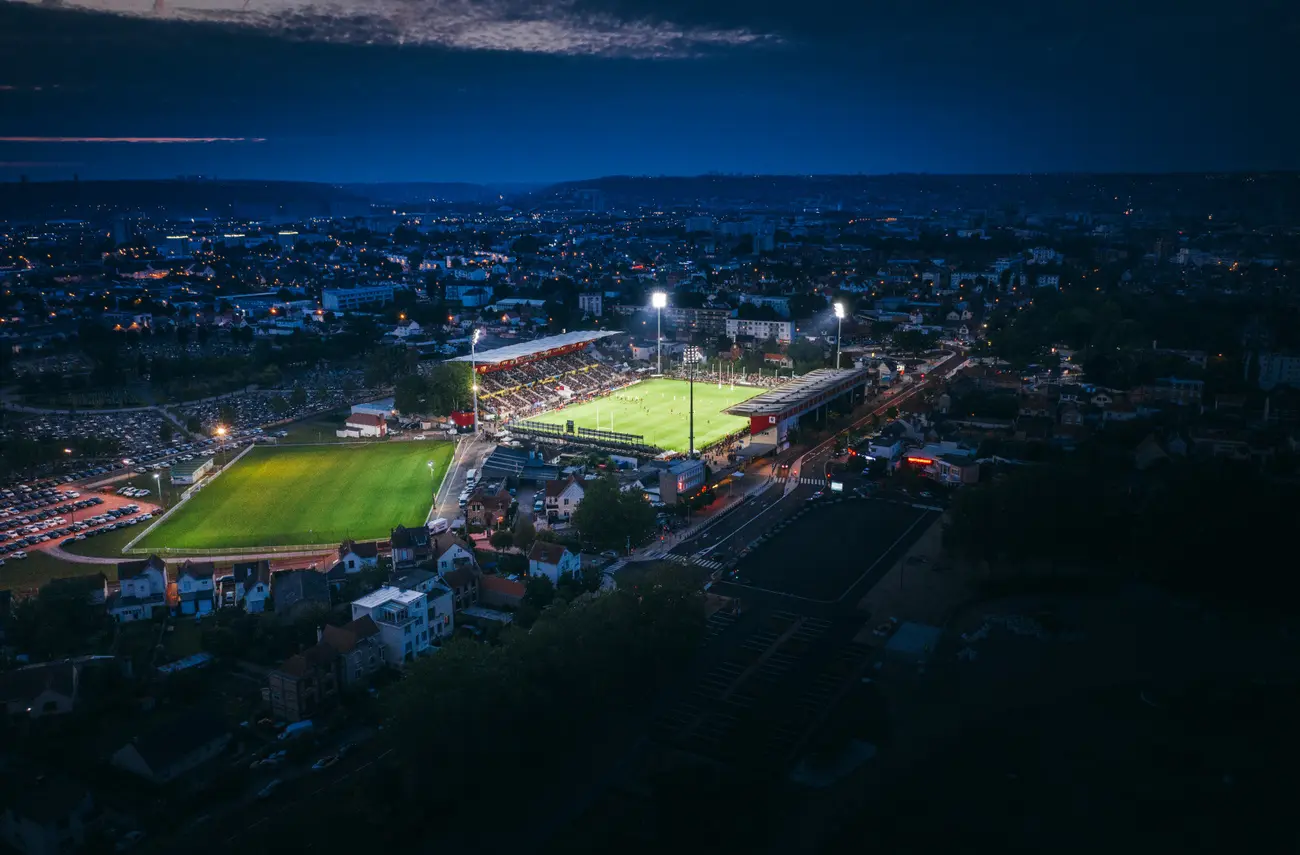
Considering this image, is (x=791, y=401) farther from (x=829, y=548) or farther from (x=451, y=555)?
(x=451, y=555)

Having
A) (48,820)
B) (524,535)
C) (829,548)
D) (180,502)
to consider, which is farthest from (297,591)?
(829,548)

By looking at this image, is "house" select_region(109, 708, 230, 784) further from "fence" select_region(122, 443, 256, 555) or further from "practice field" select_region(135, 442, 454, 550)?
"fence" select_region(122, 443, 256, 555)

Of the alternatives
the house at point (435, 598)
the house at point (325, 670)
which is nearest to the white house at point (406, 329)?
the house at point (435, 598)

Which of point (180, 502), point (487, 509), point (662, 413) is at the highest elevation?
point (662, 413)

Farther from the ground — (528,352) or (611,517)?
(528,352)

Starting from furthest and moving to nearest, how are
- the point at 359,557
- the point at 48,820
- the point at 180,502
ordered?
1. the point at 180,502
2. the point at 359,557
3. the point at 48,820

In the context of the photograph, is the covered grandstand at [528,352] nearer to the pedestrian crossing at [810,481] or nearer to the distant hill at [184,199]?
the pedestrian crossing at [810,481]

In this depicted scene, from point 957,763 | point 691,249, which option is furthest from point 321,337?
point 691,249
